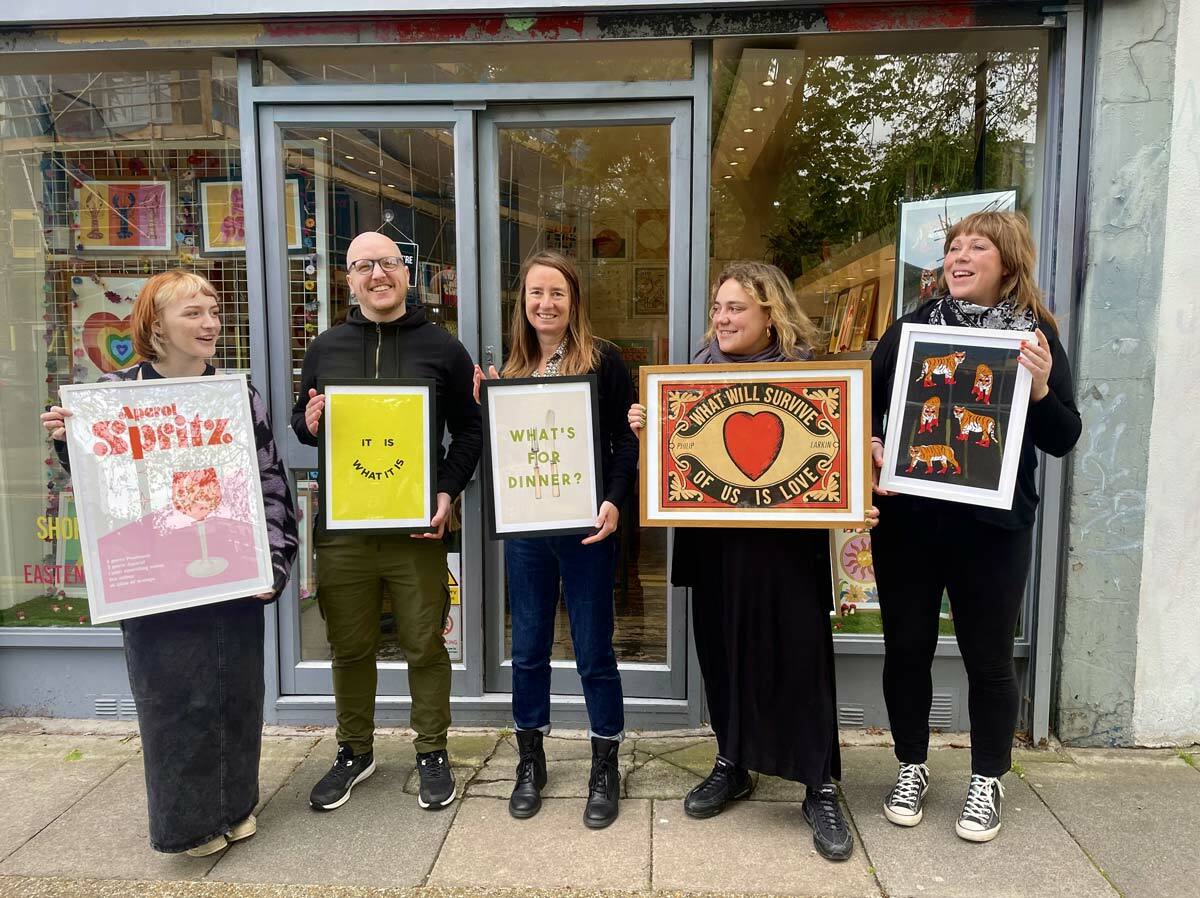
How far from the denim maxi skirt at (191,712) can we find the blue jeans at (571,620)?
3.03ft

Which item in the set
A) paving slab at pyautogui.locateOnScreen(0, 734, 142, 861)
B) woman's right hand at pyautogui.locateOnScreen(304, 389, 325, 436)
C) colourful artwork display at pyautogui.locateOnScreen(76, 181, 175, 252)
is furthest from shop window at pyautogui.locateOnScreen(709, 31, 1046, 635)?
paving slab at pyautogui.locateOnScreen(0, 734, 142, 861)

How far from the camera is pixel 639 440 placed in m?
2.68

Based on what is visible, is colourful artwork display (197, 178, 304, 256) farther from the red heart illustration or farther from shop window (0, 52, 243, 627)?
the red heart illustration

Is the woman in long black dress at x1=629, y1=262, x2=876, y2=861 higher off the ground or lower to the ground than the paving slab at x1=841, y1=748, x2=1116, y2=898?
higher

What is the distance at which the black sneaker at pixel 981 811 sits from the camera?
2670 mm

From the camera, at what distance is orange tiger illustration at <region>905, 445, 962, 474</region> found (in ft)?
8.19

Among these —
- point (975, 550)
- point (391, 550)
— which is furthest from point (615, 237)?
point (975, 550)

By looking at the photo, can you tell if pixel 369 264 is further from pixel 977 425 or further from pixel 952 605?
pixel 952 605

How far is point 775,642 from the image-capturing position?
2.62 m

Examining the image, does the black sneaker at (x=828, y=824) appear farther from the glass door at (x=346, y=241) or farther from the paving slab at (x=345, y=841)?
the glass door at (x=346, y=241)

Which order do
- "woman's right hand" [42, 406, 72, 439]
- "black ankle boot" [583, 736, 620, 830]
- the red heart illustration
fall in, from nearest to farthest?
"woman's right hand" [42, 406, 72, 439]
the red heart illustration
"black ankle boot" [583, 736, 620, 830]

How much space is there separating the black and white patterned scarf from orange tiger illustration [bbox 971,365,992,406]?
16cm

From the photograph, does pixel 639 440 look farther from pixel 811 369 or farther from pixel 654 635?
pixel 654 635

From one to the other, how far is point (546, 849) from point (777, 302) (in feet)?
6.57
